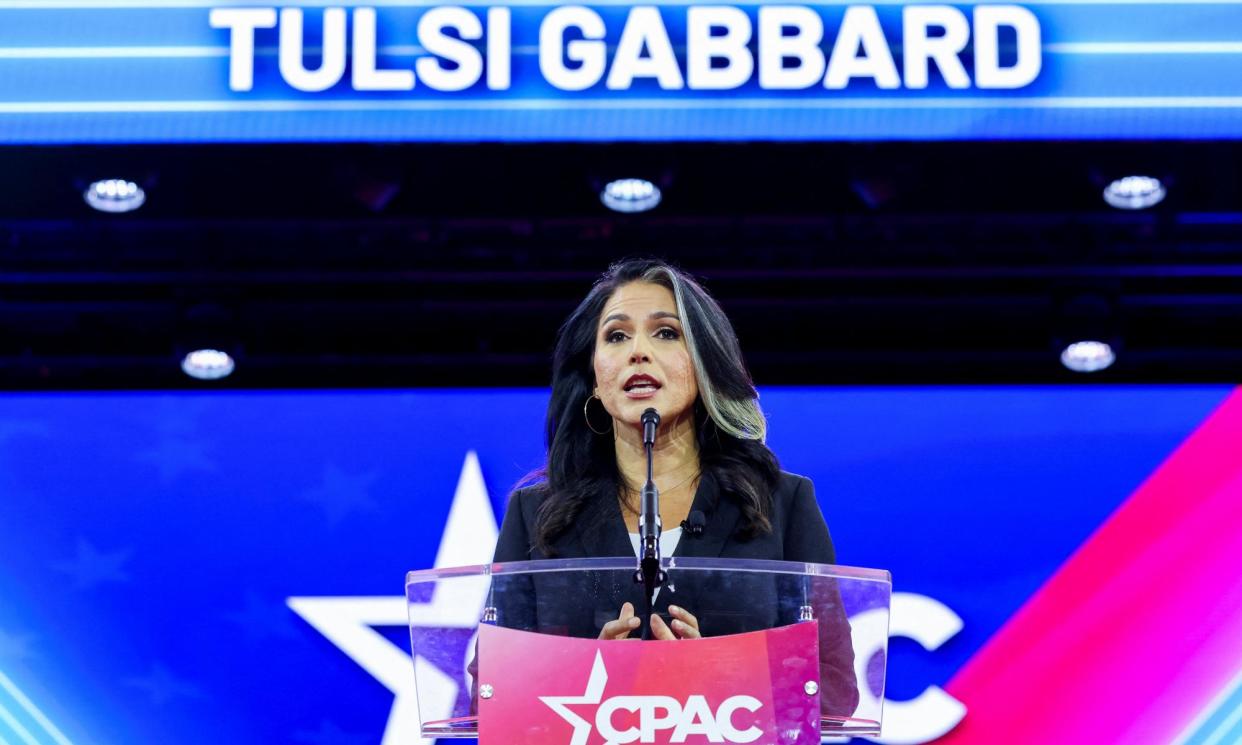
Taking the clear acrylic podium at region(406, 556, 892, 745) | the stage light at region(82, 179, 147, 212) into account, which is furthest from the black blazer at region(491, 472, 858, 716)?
the stage light at region(82, 179, 147, 212)

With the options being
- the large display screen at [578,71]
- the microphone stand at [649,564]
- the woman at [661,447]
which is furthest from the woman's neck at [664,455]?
the large display screen at [578,71]

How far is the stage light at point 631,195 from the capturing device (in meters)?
4.68

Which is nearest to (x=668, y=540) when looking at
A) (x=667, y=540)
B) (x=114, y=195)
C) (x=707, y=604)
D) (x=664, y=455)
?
(x=667, y=540)

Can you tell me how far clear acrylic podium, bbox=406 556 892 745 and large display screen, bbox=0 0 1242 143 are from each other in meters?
2.68

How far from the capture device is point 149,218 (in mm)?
4918

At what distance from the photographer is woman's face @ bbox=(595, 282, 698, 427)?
2273mm

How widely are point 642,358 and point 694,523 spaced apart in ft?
0.81

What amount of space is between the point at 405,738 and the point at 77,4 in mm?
2239

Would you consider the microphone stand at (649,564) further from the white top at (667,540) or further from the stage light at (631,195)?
the stage light at (631,195)

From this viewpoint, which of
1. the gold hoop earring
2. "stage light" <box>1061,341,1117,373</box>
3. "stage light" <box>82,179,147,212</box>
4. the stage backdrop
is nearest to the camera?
the gold hoop earring

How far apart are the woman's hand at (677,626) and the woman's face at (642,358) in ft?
1.62

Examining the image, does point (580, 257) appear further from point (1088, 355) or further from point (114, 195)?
point (1088, 355)

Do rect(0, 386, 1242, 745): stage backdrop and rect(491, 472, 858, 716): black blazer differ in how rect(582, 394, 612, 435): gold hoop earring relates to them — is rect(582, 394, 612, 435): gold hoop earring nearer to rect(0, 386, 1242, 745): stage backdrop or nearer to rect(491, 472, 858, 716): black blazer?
rect(491, 472, 858, 716): black blazer

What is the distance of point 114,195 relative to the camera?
4734 millimetres
